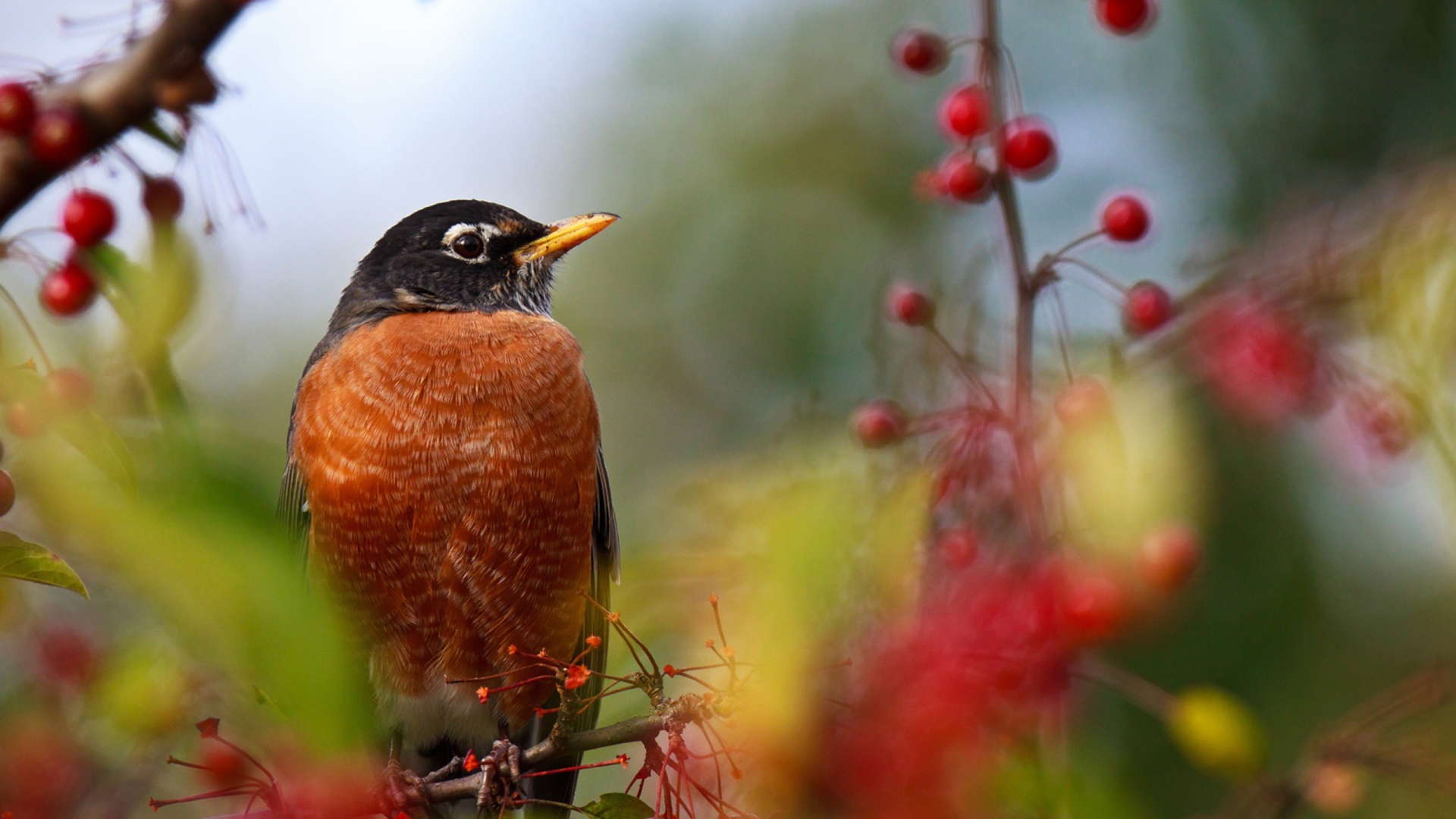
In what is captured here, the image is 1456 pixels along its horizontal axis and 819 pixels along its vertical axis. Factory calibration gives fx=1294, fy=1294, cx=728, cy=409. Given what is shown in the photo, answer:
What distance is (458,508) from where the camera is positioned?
10.8 ft

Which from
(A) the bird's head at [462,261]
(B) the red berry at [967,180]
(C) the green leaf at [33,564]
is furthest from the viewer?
(A) the bird's head at [462,261]

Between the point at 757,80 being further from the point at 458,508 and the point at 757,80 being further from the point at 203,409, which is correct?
the point at 203,409

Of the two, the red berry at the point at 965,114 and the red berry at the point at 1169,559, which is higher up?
the red berry at the point at 965,114

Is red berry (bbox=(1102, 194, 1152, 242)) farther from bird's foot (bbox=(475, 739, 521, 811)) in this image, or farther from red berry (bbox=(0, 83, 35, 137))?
red berry (bbox=(0, 83, 35, 137))

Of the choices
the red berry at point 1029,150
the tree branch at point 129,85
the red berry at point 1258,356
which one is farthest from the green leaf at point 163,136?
the red berry at point 1258,356

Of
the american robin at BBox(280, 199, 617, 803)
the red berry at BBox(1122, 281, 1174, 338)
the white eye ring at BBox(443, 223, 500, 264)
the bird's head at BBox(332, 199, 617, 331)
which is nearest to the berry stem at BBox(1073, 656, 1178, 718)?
the red berry at BBox(1122, 281, 1174, 338)

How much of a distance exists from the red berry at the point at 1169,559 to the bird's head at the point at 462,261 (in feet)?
6.87

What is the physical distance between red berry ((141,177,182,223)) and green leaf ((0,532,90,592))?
0.74m

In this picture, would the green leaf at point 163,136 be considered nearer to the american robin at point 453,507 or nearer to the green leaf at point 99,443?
the green leaf at point 99,443

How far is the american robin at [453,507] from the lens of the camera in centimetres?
328

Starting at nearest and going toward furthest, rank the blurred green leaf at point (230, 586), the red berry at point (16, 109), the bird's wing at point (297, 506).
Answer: the blurred green leaf at point (230, 586) → the red berry at point (16, 109) → the bird's wing at point (297, 506)

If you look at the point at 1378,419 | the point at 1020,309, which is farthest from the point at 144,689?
the point at 1378,419

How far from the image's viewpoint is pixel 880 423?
2682mm

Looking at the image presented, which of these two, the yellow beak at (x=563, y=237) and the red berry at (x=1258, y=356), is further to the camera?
the yellow beak at (x=563, y=237)
